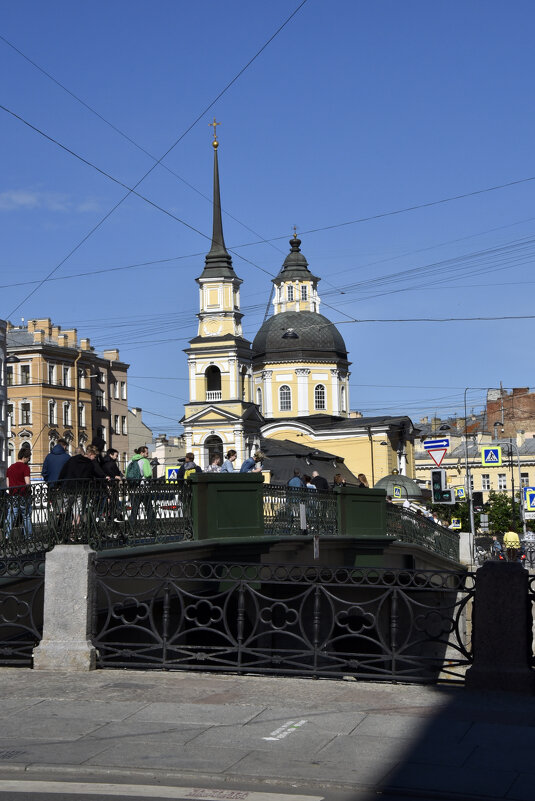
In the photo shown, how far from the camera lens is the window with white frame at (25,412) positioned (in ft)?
301

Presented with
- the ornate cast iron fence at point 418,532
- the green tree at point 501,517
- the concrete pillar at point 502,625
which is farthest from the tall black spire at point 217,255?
the concrete pillar at point 502,625

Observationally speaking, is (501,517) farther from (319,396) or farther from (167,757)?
(167,757)

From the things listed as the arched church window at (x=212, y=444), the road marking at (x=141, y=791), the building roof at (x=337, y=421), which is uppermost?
the building roof at (x=337, y=421)

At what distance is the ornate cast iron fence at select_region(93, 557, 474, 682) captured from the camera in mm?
10648

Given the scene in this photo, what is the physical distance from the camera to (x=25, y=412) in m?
91.8

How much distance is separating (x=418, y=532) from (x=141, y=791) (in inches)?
1172

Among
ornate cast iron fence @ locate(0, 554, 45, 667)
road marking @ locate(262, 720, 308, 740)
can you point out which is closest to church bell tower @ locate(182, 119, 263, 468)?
ornate cast iron fence @ locate(0, 554, 45, 667)

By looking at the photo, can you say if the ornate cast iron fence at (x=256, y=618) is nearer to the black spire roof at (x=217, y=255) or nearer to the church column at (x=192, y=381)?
the church column at (x=192, y=381)

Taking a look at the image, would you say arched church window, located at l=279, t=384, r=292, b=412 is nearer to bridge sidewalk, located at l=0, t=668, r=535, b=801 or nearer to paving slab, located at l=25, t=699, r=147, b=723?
bridge sidewalk, located at l=0, t=668, r=535, b=801

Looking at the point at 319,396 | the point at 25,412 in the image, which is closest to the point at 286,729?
the point at 25,412

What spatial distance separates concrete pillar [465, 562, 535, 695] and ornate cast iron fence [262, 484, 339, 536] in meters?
11.3

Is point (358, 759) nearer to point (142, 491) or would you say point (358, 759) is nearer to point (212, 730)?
point (212, 730)

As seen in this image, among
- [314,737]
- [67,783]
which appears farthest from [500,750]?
[67,783]

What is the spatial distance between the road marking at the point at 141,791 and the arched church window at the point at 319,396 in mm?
95632
